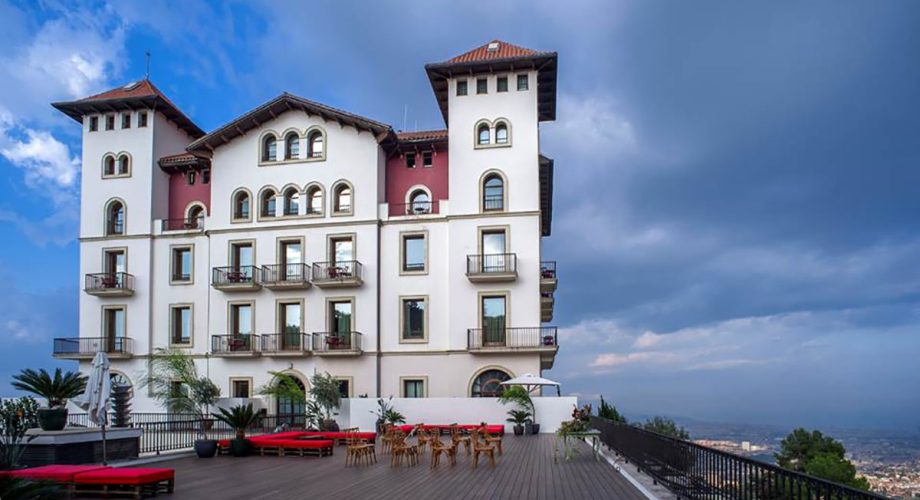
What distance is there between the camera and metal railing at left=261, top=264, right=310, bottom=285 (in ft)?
116

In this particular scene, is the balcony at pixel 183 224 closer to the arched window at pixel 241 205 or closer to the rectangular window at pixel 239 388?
the arched window at pixel 241 205

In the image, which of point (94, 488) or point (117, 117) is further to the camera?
point (117, 117)

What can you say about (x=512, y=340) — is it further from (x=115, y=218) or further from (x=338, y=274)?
(x=115, y=218)

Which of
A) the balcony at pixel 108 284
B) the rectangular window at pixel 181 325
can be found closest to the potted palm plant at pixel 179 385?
the rectangular window at pixel 181 325

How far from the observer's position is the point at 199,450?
762 inches

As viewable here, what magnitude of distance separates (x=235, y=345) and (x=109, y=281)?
744 cm

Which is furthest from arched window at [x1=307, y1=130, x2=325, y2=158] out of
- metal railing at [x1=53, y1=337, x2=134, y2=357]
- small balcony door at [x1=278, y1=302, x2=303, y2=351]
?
metal railing at [x1=53, y1=337, x2=134, y2=357]

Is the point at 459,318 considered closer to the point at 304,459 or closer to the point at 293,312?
the point at 293,312

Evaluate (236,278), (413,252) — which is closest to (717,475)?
(413,252)

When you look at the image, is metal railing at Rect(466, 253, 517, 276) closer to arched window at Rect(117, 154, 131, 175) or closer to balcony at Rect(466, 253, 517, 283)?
balcony at Rect(466, 253, 517, 283)

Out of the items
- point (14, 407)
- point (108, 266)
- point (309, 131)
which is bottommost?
point (14, 407)

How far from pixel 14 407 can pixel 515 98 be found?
933 inches

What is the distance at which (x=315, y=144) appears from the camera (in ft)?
120

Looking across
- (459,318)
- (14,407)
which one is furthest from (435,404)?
(14,407)
